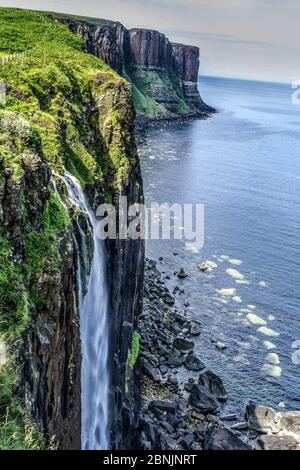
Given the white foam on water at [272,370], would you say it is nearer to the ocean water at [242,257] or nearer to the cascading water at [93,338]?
the ocean water at [242,257]

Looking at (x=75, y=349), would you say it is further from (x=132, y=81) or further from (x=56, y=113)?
(x=132, y=81)

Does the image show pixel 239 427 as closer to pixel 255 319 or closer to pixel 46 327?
pixel 255 319

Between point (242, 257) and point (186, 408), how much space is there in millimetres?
31898

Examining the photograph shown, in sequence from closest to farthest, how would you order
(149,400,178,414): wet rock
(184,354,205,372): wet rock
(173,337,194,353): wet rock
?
(149,400,178,414): wet rock, (184,354,205,372): wet rock, (173,337,194,353): wet rock

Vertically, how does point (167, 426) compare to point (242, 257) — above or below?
below

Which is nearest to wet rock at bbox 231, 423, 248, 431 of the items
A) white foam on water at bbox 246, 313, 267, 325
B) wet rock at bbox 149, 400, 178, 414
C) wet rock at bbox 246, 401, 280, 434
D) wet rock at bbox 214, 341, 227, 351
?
wet rock at bbox 246, 401, 280, 434

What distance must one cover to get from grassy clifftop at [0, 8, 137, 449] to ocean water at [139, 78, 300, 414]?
22993mm

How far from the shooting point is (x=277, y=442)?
3547 cm

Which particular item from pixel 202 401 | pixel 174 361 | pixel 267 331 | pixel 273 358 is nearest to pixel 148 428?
pixel 202 401

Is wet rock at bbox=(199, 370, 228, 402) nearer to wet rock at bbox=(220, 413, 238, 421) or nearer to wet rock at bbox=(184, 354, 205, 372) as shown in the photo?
wet rock at bbox=(184, 354, 205, 372)

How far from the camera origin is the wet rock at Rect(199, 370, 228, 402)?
41.6m

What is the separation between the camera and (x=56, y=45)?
4244cm

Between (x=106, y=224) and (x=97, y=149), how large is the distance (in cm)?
599

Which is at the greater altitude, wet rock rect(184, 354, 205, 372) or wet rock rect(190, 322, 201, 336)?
wet rock rect(190, 322, 201, 336)
